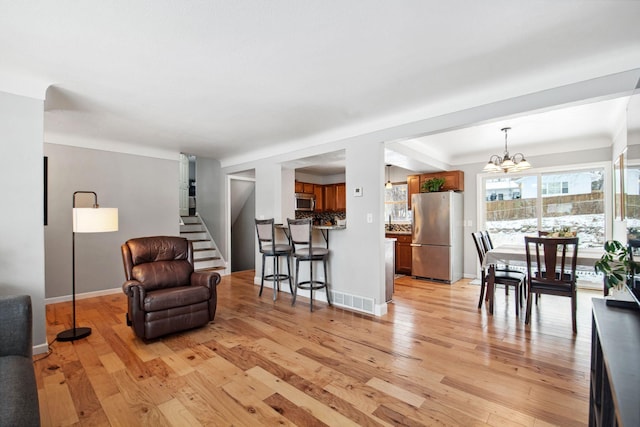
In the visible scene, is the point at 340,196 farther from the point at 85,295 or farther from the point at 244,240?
the point at 85,295

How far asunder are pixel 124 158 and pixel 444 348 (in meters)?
5.24

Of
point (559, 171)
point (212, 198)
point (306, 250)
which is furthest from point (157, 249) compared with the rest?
point (559, 171)

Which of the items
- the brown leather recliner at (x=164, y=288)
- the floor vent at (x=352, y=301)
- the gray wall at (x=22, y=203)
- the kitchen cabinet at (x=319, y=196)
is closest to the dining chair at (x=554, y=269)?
Answer: the floor vent at (x=352, y=301)

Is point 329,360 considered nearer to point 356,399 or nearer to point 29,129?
point 356,399

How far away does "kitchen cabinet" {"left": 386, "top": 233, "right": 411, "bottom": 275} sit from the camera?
599 cm

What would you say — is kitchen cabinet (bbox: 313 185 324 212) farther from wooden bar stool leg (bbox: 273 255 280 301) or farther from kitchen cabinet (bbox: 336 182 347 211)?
wooden bar stool leg (bbox: 273 255 280 301)

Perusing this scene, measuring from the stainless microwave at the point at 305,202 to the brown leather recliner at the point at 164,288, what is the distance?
3.53 meters

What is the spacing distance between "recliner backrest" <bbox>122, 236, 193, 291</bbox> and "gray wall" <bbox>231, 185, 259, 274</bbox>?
3.73 meters

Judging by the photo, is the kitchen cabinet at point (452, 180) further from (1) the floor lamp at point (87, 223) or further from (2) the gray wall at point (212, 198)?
(1) the floor lamp at point (87, 223)

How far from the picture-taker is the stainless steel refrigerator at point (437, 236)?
535 cm

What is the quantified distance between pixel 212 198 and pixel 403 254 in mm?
4156

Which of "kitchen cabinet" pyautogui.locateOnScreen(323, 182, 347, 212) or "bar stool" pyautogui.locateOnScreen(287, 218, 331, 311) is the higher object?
"kitchen cabinet" pyautogui.locateOnScreen(323, 182, 347, 212)

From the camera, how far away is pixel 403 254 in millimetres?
6062

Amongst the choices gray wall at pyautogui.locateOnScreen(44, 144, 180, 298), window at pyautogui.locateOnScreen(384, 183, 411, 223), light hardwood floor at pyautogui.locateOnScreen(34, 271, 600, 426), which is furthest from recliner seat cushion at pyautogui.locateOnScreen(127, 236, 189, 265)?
window at pyautogui.locateOnScreen(384, 183, 411, 223)
